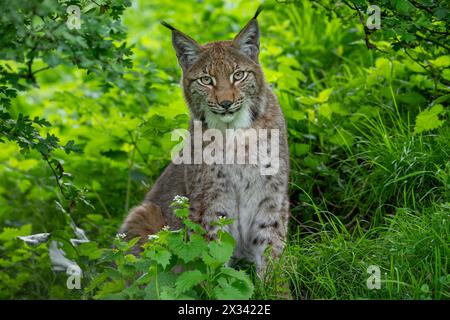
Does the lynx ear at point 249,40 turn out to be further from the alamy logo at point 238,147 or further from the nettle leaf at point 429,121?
the nettle leaf at point 429,121

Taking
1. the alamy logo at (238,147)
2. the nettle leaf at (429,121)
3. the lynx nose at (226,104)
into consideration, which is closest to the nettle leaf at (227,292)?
→ the alamy logo at (238,147)

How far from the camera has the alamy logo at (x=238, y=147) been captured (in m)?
5.01

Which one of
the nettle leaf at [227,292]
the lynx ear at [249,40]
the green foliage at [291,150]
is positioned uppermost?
the lynx ear at [249,40]

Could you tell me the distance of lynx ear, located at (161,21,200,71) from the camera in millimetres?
5168

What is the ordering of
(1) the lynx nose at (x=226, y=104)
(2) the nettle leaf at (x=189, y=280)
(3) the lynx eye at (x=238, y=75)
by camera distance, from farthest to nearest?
(3) the lynx eye at (x=238, y=75), (1) the lynx nose at (x=226, y=104), (2) the nettle leaf at (x=189, y=280)

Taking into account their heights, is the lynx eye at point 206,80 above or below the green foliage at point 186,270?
above

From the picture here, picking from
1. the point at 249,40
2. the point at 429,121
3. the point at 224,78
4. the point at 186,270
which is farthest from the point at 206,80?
the point at 429,121

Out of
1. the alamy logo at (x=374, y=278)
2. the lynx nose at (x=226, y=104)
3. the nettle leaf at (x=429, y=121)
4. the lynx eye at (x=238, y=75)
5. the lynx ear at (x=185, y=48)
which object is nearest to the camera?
the alamy logo at (x=374, y=278)

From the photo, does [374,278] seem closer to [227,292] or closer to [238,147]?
[227,292]

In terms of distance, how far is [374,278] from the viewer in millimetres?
4191

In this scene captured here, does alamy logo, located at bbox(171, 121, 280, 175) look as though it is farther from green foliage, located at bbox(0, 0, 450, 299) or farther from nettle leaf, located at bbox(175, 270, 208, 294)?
nettle leaf, located at bbox(175, 270, 208, 294)

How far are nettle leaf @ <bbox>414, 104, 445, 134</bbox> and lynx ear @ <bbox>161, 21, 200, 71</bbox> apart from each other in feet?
4.96

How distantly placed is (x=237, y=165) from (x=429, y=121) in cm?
134
